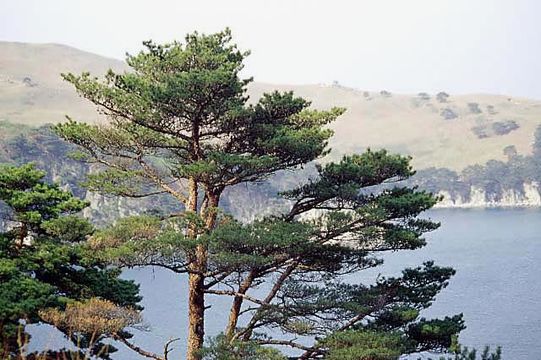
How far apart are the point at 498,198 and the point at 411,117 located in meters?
47.6

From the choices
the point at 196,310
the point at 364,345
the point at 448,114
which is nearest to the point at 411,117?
the point at 448,114

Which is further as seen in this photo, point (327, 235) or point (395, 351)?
point (327, 235)

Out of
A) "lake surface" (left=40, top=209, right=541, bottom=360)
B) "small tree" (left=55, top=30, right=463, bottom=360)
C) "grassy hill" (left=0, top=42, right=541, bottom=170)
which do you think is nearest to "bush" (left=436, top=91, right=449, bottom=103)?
"grassy hill" (left=0, top=42, right=541, bottom=170)

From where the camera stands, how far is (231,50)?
16.4m

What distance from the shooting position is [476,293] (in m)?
46.5

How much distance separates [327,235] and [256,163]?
230cm

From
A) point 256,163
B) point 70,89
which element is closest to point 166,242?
point 256,163

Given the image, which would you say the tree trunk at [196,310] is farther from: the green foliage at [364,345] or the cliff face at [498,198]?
the cliff face at [498,198]

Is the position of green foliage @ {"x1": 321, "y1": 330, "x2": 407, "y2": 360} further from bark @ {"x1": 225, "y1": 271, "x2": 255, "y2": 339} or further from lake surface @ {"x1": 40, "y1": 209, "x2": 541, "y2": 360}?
lake surface @ {"x1": 40, "y1": 209, "x2": 541, "y2": 360}

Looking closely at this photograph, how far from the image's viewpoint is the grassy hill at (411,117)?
149750mm

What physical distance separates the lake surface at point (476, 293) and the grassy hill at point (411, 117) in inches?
2826

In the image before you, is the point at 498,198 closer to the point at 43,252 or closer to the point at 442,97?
the point at 442,97

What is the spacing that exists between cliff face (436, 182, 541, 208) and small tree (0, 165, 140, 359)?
120593mm

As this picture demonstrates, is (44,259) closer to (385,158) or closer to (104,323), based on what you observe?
(104,323)
